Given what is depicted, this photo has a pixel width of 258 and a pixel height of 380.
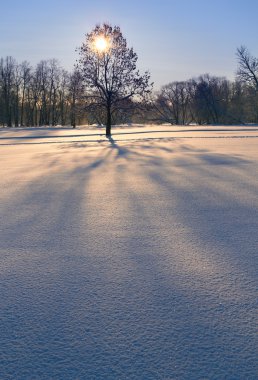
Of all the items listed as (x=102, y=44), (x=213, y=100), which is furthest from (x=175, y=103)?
(x=102, y=44)

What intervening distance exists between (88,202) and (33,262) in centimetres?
235

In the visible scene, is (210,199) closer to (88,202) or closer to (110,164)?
(88,202)

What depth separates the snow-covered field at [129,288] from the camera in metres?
1.74

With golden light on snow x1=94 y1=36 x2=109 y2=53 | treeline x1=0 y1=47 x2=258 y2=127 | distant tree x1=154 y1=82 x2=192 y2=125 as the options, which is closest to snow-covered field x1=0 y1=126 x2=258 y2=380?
golden light on snow x1=94 y1=36 x2=109 y2=53

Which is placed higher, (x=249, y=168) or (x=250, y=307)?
(x=249, y=168)

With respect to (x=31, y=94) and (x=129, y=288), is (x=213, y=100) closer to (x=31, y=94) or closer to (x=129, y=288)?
(x=31, y=94)

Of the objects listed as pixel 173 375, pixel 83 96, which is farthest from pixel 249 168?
pixel 83 96

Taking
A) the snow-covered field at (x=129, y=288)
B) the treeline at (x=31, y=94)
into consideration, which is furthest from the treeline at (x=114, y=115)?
the snow-covered field at (x=129, y=288)

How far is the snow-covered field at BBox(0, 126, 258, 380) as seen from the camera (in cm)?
174

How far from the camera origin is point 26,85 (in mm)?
57156

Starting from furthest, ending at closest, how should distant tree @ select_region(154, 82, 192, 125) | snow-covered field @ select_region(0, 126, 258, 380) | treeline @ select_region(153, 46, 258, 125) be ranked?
distant tree @ select_region(154, 82, 192, 125) < treeline @ select_region(153, 46, 258, 125) < snow-covered field @ select_region(0, 126, 258, 380)

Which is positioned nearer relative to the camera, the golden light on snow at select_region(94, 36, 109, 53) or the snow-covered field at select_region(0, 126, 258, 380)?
the snow-covered field at select_region(0, 126, 258, 380)

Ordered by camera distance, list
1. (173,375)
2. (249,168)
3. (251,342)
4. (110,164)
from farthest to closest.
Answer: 1. (110,164)
2. (249,168)
3. (251,342)
4. (173,375)

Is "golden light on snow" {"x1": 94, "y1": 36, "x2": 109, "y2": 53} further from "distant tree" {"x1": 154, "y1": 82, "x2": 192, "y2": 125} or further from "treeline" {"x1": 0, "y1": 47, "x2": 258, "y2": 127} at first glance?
"distant tree" {"x1": 154, "y1": 82, "x2": 192, "y2": 125}
